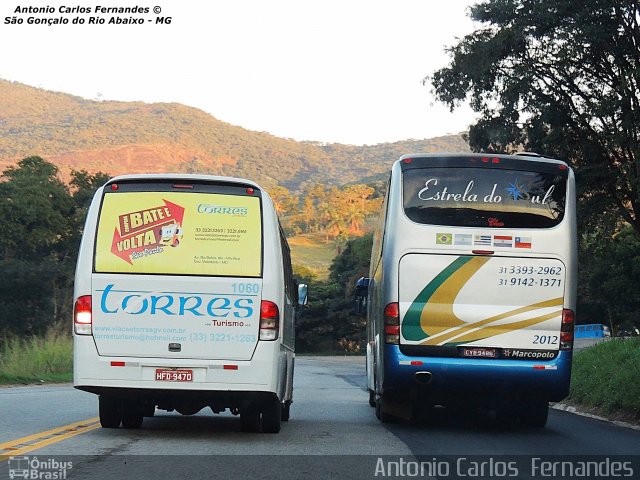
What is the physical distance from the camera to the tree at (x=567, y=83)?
3111 centimetres

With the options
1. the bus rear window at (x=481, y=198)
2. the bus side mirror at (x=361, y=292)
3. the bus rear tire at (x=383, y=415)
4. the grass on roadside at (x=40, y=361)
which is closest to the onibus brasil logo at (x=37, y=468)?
the bus rear window at (x=481, y=198)

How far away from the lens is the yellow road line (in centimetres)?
931

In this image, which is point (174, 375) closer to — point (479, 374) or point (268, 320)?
point (268, 320)

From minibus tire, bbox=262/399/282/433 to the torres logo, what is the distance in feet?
6.85

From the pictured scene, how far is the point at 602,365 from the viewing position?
67.0ft

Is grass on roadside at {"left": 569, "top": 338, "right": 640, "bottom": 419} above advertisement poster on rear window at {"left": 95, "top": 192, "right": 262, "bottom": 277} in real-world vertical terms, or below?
below

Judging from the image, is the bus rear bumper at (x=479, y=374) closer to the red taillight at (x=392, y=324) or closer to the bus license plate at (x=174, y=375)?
the red taillight at (x=392, y=324)

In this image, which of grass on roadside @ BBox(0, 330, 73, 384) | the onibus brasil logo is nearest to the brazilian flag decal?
the onibus brasil logo

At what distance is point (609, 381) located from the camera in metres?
17.7

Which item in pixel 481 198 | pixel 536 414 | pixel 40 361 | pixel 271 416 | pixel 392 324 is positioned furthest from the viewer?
pixel 40 361

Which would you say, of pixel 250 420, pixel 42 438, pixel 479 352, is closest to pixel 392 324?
pixel 479 352

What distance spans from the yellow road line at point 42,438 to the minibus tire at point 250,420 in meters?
1.63

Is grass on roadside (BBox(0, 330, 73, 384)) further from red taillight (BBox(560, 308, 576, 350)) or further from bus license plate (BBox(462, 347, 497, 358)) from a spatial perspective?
red taillight (BBox(560, 308, 576, 350))

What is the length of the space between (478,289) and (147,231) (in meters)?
4.26
